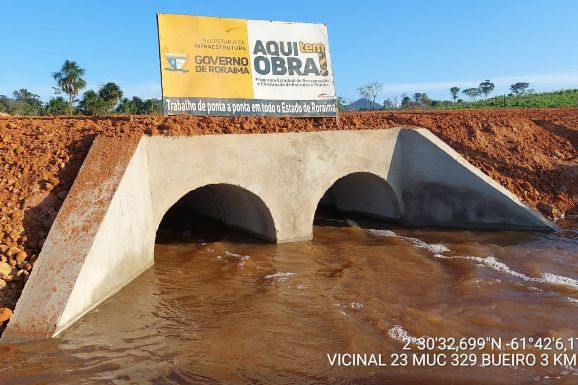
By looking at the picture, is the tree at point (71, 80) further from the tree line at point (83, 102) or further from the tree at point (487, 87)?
the tree at point (487, 87)

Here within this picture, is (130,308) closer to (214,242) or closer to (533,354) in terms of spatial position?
(214,242)

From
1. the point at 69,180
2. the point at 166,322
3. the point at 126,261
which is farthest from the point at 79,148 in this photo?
the point at 166,322

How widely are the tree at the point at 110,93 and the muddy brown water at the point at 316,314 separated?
24.1 metres

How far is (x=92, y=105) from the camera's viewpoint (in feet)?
99.3

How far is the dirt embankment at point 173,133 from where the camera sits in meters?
7.10

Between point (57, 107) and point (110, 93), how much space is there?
3463 mm

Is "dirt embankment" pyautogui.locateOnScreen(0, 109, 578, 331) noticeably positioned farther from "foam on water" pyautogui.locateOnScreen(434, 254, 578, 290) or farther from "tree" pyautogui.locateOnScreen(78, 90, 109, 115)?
"tree" pyautogui.locateOnScreen(78, 90, 109, 115)

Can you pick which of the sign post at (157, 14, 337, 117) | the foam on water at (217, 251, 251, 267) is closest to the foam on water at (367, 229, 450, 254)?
the sign post at (157, 14, 337, 117)

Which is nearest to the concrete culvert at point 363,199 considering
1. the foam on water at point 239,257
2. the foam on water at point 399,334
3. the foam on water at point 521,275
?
the foam on water at point 521,275

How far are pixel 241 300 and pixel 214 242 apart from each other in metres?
3.76

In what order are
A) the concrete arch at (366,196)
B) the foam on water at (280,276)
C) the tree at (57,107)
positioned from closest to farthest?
the foam on water at (280,276)
the concrete arch at (366,196)
the tree at (57,107)

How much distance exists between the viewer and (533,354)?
18.6 feet

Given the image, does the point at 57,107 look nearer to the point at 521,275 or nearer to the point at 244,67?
the point at 244,67

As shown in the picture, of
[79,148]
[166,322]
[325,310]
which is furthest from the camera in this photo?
[79,148]
